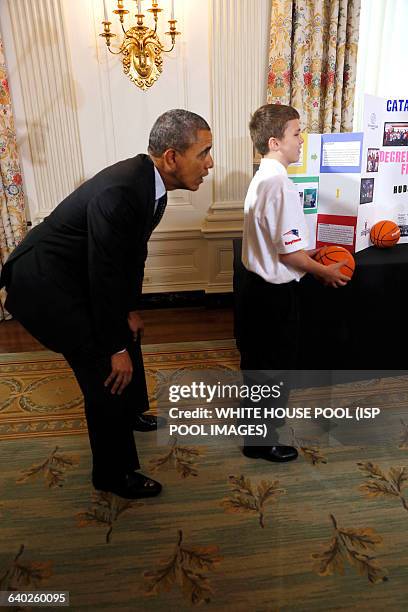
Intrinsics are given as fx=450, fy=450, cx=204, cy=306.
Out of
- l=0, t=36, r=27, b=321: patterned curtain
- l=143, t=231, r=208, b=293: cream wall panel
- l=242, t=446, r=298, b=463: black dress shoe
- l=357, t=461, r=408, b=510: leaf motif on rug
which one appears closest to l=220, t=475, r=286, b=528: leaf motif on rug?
l=242, t=446, r=298, b=463: black dress shoe

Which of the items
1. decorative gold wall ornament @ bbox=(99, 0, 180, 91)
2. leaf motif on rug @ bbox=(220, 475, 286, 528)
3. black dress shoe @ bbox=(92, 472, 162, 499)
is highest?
decorative gold wall ornament @ bbox=(99, 0, 180, 91)

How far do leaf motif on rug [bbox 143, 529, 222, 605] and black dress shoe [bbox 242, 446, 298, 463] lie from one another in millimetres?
529

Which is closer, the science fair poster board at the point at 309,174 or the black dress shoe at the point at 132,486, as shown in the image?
the black dress shoe at the point at 132,486

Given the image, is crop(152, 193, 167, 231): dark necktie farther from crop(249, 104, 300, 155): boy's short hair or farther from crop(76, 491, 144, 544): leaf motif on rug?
crop(76, 491, 144, 544): leaf motif on rug

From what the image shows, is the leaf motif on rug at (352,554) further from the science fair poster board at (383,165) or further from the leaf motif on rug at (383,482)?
the science fair poster board at (383,165)

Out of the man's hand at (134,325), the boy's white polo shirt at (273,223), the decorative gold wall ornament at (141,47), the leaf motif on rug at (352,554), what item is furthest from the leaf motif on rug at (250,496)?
the decorative gold wall ornament at (141,47)

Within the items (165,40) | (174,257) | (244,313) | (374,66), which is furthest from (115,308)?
(374,66)

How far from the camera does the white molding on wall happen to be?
3229 millimetres

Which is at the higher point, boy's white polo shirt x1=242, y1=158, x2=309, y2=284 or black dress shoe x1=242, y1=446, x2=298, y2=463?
boy's white polo shirt x1=242, y1=158, x2=309, y2=284

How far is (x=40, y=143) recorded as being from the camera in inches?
138

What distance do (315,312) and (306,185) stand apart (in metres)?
0.65

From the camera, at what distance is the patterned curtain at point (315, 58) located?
3229 millimetres

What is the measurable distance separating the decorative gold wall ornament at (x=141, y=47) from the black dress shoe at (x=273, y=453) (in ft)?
8.96

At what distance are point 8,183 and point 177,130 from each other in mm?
2487
